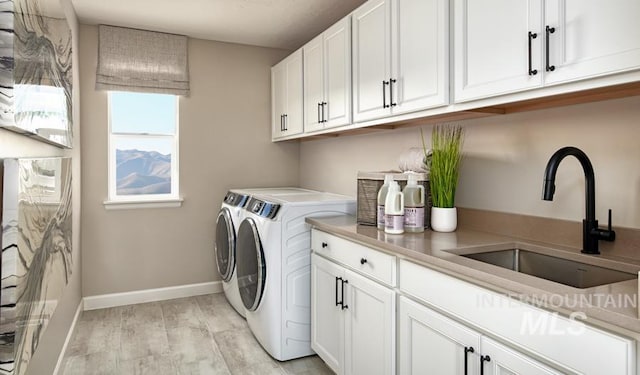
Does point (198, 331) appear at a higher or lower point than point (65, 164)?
lower

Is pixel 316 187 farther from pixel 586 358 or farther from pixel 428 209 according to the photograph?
pixel 586 358

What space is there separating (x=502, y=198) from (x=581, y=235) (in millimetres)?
405

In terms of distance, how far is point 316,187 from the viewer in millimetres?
3850

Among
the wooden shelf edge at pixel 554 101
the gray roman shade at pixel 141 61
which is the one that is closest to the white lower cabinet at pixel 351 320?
the wooden shelf edge at pixel 554 101

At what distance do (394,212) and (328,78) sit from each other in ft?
4.01

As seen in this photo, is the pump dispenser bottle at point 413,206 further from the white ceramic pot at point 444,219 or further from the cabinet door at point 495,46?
the cabinet door at point 495,46

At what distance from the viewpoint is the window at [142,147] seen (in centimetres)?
356

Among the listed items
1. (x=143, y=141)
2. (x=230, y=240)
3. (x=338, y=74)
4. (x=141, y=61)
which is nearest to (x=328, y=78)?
(x=338, y=74)

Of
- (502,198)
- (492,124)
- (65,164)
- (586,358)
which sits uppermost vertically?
(492,124)

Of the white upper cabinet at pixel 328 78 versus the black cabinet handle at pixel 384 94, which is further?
the white upper cabinet at pixel 328 78

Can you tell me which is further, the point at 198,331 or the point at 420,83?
the point at 198,331

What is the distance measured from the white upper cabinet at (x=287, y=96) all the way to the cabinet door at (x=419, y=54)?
1307mm

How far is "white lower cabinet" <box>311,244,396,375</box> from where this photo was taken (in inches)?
70.5

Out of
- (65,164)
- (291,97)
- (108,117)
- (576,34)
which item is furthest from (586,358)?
(108,117)
